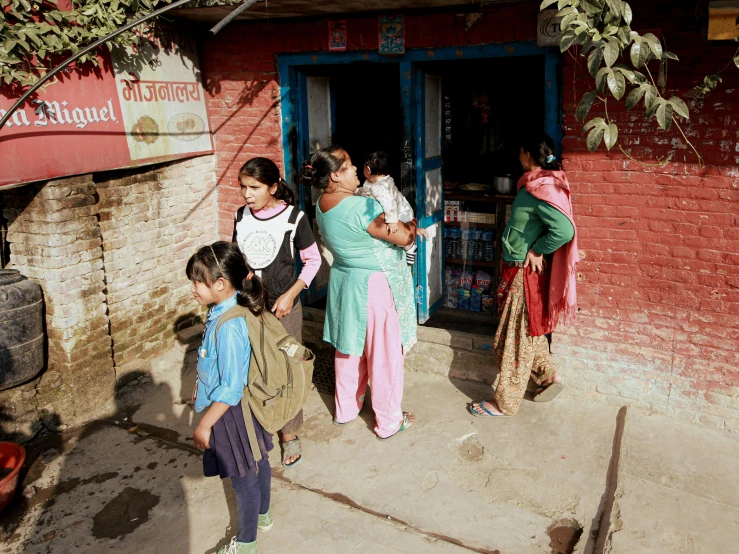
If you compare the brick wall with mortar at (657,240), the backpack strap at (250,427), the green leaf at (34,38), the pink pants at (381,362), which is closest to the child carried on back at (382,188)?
the pink pants at (381,362)

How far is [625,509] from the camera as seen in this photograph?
3.46 metres

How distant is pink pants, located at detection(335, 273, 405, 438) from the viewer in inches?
163

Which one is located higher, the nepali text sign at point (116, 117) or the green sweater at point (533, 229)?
the nepali text sign at point (116, 117)

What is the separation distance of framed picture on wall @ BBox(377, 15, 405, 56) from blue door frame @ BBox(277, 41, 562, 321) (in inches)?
3.4

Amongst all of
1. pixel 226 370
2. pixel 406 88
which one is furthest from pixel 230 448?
pixel 406 88

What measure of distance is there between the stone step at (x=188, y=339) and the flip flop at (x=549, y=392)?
299 cm

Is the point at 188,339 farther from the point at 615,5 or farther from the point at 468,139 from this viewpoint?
the point at 615,5

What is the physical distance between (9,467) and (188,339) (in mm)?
1922

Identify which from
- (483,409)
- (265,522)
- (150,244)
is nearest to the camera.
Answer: (265,522)

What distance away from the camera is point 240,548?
123 inches

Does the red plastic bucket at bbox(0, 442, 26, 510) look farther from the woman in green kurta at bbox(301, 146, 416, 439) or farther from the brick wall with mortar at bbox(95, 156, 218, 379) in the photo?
the woman in green kurta at bbox(301, 146, 416, 439)

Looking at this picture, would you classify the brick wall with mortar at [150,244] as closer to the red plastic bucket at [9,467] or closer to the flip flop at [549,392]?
the red plastic bucket at [9,467]

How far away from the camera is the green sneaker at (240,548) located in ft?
10.2

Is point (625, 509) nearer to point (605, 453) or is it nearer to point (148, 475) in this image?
point (605, 453)
